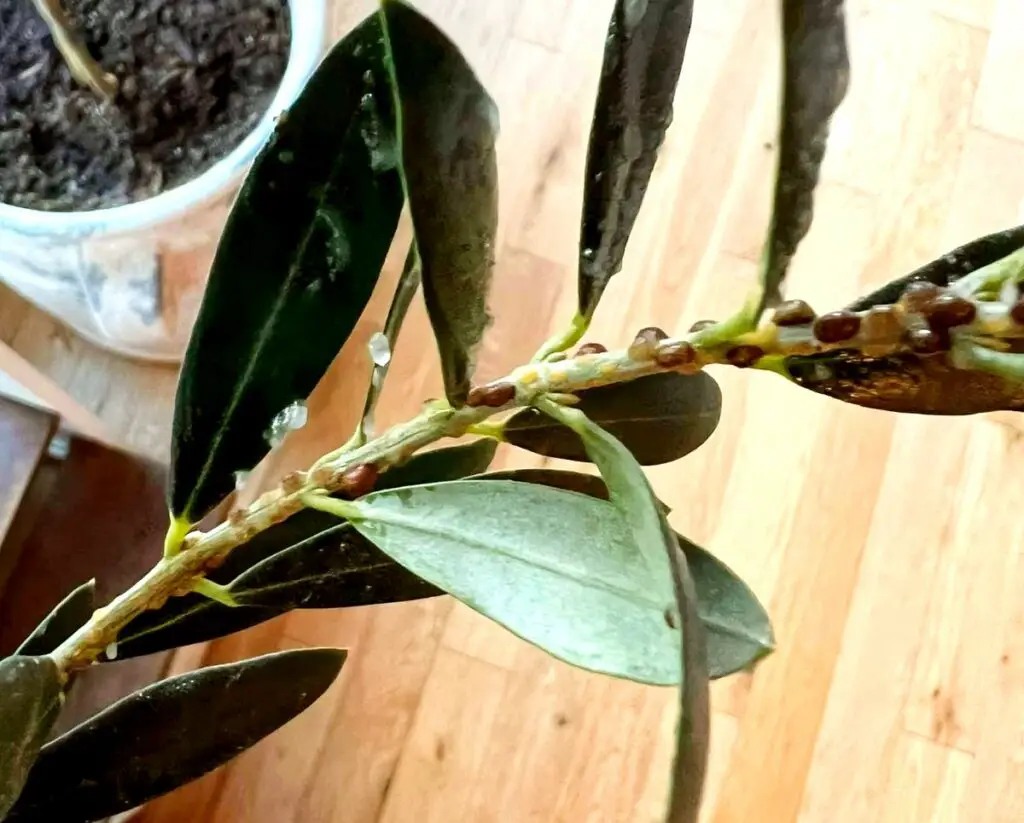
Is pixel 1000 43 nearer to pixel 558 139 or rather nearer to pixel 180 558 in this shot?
pixel 558 139

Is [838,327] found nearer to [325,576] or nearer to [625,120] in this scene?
[625,120]

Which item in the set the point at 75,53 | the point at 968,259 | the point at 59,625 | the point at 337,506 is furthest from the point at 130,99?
the point at 968,259

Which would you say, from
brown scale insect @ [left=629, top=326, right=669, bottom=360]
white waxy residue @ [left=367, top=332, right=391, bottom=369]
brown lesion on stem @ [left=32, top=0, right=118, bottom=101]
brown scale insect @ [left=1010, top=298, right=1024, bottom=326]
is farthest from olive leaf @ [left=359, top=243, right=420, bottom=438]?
brown lesion on stem @ [left=32, top=0, right=118, bottom=101]

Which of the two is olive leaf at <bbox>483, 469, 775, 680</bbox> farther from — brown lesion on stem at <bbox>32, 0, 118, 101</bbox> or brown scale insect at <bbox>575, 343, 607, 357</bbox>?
brown lesion on stem at <bbox>32, 0, 118, 101</bbox>

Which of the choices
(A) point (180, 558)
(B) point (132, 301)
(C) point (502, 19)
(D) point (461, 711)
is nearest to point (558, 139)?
(C) point (502, 19)

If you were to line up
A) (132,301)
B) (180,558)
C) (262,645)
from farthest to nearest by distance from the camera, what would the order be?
(262,645) → (132,301) → (180,558)

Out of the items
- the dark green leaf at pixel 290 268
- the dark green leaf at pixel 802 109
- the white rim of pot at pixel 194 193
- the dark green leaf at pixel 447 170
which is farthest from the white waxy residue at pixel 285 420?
the white rim of pot at pixel 194 193
